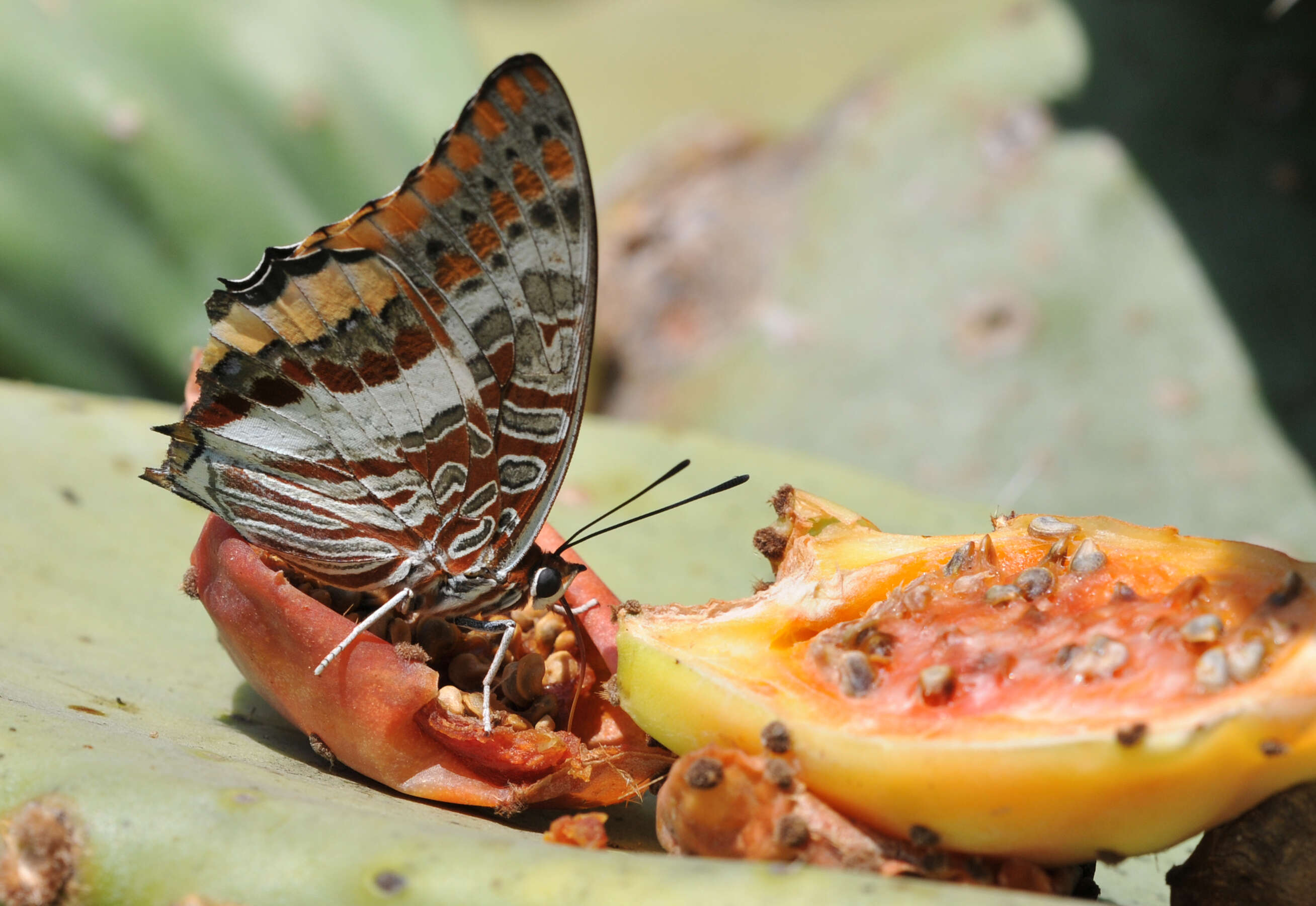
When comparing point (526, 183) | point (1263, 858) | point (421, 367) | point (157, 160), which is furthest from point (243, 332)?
point (157, 160)

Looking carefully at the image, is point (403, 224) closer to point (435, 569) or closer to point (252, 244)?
point (435, 569)

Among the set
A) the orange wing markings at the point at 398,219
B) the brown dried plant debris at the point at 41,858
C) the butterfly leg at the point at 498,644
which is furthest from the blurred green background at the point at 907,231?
the brown dried plant debris at the point at 41,858

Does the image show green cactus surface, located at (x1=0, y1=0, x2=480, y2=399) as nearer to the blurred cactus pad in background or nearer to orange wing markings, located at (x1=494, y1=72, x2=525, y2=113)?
the blurred cactus pad in background

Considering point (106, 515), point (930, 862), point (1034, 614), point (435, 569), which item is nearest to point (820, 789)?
point (930, 862)

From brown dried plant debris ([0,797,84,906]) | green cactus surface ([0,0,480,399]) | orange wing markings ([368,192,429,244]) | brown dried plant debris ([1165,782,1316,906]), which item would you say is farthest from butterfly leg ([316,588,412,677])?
green cactus surface ([0,0,480,399])

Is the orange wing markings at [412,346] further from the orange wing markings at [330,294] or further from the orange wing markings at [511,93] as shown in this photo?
the orange wing markings at [511,93]

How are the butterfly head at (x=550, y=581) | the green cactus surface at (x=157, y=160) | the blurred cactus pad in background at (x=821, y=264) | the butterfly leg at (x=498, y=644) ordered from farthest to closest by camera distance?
1. the green cactus surface at (x=157, y=160)
2. the blurred cactus pad in background at (x=821, y=264)
3. the butterfly head at (x=550, y=581)
4. the butterfly leg at (x=498, y=644)
